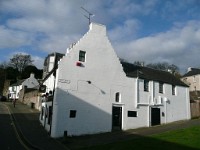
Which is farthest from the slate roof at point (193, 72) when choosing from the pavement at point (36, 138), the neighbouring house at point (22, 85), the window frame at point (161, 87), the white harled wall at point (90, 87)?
the pavement at point (36, 138)

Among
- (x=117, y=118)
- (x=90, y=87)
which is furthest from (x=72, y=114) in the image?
(x=117, y=118)

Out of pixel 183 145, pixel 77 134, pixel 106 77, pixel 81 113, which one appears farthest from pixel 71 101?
pixel 183 145

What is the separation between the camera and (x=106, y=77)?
91.2 feet

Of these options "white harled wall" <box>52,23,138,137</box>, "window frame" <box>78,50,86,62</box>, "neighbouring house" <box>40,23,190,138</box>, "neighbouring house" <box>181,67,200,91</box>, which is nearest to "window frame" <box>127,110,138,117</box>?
"neighbouring house" <box>40,23,190,138</box>

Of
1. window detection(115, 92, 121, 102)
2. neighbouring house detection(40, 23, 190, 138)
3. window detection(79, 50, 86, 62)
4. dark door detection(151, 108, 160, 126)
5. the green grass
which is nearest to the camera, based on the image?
the green grass

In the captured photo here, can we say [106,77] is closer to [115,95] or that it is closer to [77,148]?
[115,95]

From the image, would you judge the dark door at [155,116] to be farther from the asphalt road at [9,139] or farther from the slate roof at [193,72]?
the slate roof at [193,72]

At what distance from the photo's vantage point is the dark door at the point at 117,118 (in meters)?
27.6

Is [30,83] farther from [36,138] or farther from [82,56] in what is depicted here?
[36,138]

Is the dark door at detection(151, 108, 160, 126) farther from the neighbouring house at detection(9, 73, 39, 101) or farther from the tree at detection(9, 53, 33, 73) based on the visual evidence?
the tree at detection(9, 53, 33, 73)

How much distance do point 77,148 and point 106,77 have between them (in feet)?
34.5

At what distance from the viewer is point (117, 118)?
27969 millimetres

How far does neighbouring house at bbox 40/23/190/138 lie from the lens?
24.7 m

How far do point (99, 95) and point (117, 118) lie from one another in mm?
3442
